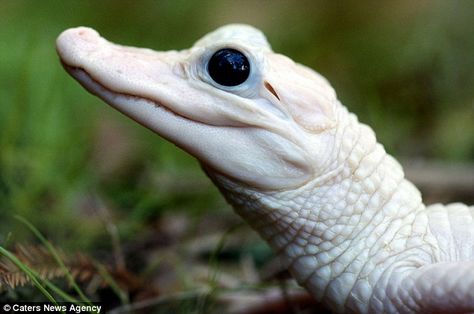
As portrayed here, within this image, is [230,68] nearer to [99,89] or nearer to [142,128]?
[99,89]

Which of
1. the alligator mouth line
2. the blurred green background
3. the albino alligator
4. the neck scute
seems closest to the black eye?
the albino alligator

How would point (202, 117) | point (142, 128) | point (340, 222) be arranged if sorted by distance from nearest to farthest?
point (202, 117), point (340, 222), point (142, 128)

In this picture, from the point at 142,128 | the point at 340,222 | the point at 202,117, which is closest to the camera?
the point at 202,117

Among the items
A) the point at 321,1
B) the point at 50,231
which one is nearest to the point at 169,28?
the point at 321,1

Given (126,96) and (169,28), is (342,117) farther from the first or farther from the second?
(169,28)

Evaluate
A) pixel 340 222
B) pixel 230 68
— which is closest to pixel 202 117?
pixel 230 68

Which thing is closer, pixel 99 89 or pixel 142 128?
pixel 99 89

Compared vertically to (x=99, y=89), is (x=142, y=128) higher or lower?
higher

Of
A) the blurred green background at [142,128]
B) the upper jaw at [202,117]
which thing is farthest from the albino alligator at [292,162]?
the blurred green background at [142,128]
